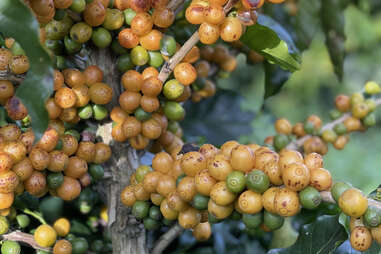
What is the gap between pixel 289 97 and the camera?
15.7 ft

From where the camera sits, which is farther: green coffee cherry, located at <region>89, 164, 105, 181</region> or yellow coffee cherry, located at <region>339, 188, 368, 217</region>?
green coffee cherry, located at <region>89, 164, 105, 181</region>

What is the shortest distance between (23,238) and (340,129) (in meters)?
0.82

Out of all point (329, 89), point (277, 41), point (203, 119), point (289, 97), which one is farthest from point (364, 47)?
point (277, 41)

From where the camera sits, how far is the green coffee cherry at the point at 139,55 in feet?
3.18

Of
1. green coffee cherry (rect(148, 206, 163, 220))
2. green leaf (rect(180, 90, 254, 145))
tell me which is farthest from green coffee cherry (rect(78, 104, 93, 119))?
green leaf (rect(180, 90, 254, 145))

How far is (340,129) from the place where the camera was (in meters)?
1.28

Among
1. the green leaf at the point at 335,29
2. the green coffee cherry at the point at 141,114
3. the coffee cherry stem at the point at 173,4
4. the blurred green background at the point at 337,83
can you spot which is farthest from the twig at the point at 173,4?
the blurred green background at the point at 337,83

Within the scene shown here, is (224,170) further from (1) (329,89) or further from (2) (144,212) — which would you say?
(1) (329,89)

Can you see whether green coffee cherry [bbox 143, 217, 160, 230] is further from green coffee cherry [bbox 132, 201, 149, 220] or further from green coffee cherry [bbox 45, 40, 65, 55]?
green coffee cherry [bbox 45, 40, 65, 55]

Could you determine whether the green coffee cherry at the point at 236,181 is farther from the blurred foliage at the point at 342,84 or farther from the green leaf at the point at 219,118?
the blurred foliage at the point at 342,84

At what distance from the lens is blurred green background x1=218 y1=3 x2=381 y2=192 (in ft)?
13.0

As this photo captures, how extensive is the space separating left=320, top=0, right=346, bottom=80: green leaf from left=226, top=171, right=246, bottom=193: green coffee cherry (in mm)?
756

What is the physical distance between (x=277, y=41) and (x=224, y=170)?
296 mm

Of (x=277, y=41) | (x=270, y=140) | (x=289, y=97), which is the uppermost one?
(x=277, y=41)
